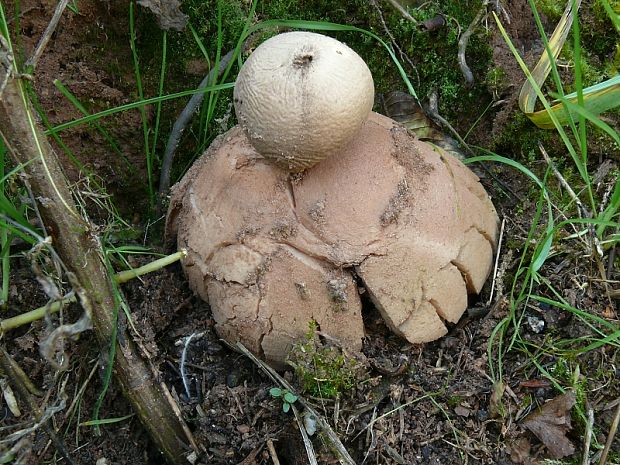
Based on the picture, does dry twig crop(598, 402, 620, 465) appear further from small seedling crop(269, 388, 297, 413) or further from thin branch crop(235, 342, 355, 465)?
small seedling crop(269, 388, 297, 413)

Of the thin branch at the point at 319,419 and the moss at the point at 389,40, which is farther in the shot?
the moss at the point at 389,40

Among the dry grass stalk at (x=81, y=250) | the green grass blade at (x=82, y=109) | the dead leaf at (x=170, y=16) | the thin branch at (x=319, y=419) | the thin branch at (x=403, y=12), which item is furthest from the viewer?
the thin branch at (x=403, y=12)

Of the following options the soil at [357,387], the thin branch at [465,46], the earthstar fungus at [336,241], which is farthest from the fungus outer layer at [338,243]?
the thin branch at [465,46]

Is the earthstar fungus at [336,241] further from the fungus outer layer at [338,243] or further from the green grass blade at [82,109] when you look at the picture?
the green grass blade at [82,109]

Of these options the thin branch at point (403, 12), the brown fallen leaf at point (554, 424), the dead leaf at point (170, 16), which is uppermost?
the dead leaf at point (170, 16)

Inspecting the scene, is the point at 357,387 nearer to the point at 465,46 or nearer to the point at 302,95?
the point at 302,95

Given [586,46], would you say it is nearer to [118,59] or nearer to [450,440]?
[450,440]
